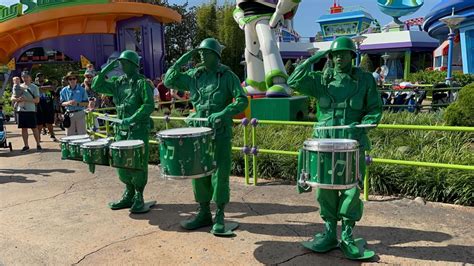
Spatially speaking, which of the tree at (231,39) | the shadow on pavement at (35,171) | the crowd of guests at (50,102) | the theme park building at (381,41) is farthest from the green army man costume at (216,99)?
the tree at (231,39)

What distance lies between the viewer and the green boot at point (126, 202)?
202 inches

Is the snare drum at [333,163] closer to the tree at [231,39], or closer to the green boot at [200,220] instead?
the green boot at [200,220]

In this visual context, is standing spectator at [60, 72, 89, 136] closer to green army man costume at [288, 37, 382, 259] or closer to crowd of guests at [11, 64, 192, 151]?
crowd of guests at [11, 64, 192, 151]

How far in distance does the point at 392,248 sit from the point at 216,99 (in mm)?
2105

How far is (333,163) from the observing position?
3080 mm

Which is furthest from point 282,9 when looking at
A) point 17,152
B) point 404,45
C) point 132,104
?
point 404,45

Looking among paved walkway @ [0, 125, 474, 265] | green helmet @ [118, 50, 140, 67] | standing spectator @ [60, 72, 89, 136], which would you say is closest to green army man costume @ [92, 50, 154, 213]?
green helmet @ [118, 50, 140, 67]

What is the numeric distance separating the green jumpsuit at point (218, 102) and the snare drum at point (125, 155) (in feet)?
2.08

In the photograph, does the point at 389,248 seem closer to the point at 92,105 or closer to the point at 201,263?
the point at 201,263

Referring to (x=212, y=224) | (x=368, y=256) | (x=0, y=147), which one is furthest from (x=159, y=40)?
(x=368, y=256)

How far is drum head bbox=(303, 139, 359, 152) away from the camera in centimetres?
310

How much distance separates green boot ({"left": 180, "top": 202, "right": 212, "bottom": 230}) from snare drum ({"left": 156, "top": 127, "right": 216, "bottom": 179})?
32.8 inches

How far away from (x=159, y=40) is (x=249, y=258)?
17402 mm

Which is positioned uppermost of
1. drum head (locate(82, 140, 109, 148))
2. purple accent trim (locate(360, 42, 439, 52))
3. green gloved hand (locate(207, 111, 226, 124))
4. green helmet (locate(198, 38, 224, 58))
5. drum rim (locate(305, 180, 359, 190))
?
purple accent trim (locate(360, 42, 439, 52))
